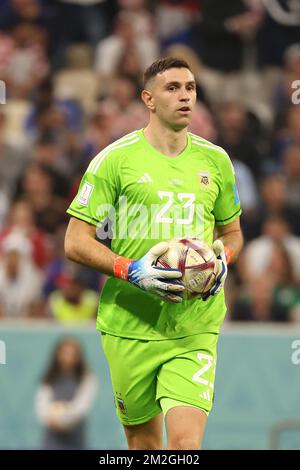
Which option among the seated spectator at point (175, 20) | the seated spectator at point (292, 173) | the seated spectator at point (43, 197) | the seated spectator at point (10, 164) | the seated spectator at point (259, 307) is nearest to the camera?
the seated spectator at point (259, 307)

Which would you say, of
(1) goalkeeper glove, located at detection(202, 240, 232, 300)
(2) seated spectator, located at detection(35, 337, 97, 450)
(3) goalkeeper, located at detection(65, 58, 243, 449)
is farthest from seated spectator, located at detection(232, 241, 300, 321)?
(1) goalkeeper glove, located at detection(202, 240, 232, 300)

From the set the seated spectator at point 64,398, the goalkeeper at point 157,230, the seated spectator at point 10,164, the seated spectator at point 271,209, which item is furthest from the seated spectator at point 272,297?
the goalkeeper at point 157,230

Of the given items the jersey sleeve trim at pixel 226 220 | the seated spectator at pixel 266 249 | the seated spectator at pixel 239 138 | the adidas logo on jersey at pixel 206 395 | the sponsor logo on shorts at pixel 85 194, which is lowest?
the adidas logo on jersey at pixel 206 395

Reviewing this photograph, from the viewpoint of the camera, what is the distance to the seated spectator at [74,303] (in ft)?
39.5

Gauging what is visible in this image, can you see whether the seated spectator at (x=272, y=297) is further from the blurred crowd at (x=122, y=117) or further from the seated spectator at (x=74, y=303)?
the seated spectator at (x=74, y=303)

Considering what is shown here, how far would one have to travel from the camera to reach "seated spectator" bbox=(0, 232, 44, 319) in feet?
40.2

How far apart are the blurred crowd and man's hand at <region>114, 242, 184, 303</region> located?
16.2 feet

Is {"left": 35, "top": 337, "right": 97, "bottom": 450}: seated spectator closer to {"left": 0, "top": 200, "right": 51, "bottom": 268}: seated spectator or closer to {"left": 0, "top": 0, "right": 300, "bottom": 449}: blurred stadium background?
{"left": 0, "top": 0, "right": 300, "bottom": 449}: blurred stadium background

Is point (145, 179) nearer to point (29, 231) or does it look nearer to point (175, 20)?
point (29, 231)

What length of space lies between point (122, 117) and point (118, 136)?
306 millimetres

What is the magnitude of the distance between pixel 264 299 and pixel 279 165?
2233 mm

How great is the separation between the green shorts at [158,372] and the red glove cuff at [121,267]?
19.2 inches

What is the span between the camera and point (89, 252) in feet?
23.4

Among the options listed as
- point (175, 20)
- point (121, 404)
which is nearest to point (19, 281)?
point (175, 20)
